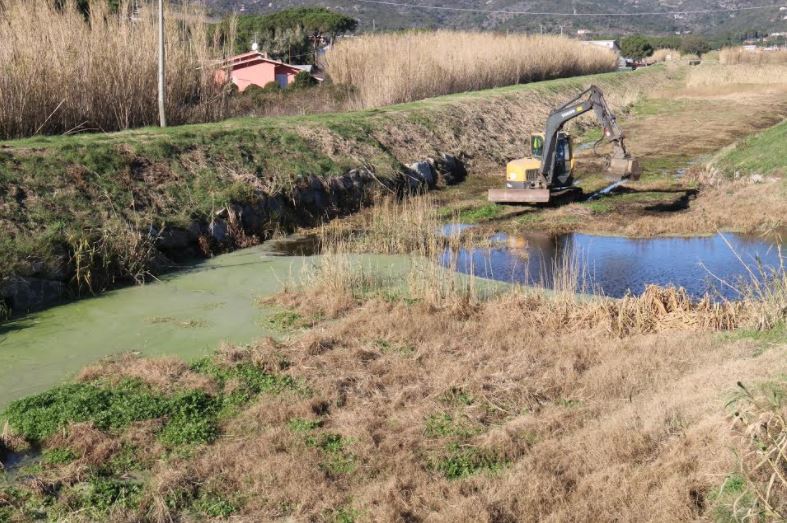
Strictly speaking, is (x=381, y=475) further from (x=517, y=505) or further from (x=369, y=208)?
(x=369, y=208)

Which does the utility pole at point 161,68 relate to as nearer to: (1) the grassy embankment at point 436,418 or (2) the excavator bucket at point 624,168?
(1) the grassy embankment at point 436,418

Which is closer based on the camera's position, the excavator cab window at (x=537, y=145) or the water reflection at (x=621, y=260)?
the water reflection at (x=621, y=260)

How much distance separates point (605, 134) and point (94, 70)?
1134 cm

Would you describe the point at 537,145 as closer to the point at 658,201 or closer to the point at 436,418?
the point at 658,201

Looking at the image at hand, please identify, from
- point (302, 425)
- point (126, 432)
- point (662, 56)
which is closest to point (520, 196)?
Result: point (302, 425)

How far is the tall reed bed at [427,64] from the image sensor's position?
3062 centimetres

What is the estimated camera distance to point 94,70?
61.7ft

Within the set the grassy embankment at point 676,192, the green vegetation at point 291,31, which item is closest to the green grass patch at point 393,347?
the grassy embankment at point 676,192

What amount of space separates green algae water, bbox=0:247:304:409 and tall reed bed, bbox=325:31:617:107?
1695 cm

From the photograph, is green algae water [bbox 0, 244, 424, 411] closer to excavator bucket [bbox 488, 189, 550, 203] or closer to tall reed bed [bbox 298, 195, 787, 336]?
tall reed bed [bbox 298, 195, 787, 336]

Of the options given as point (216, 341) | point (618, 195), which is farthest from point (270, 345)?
point (618, 195)

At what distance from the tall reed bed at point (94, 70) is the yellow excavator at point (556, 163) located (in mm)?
8453

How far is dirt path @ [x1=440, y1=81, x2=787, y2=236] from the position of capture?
1780 cm

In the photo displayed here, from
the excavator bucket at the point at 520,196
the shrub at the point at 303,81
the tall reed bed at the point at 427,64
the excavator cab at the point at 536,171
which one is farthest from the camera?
the shrub at the point at 303,81
